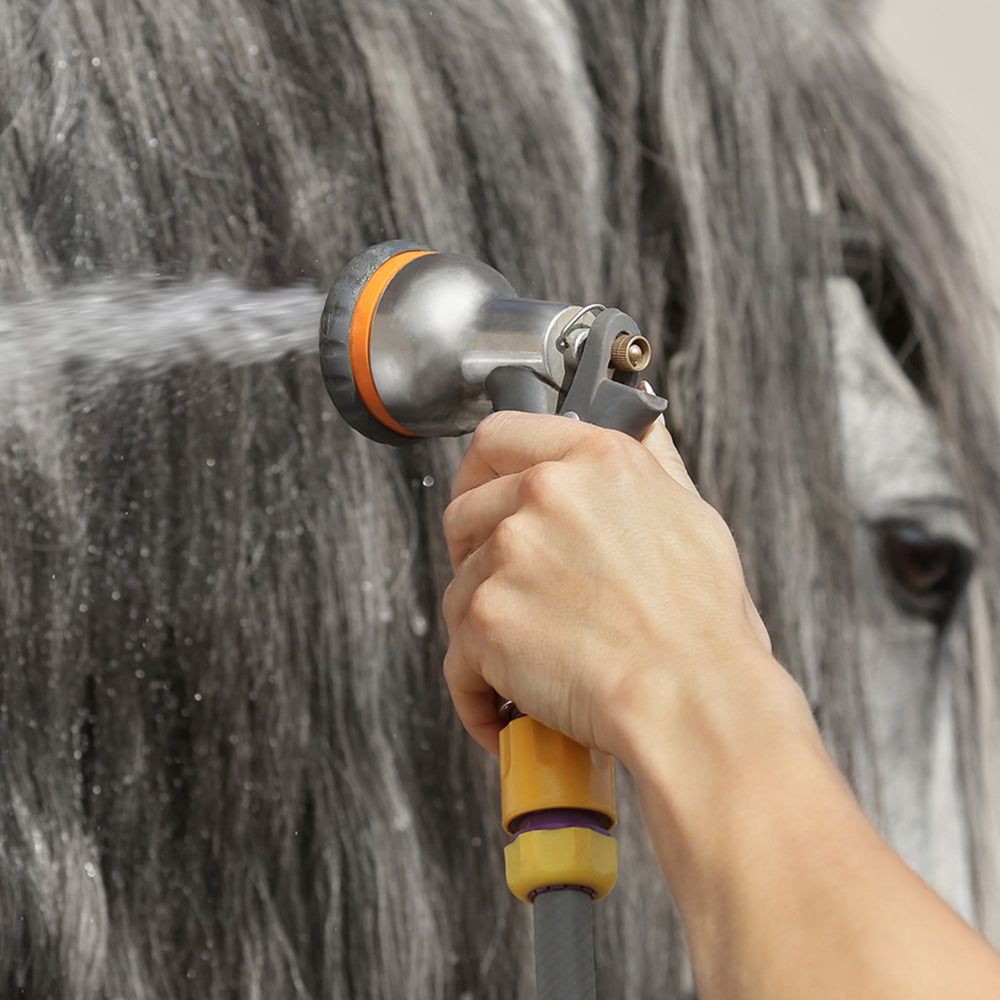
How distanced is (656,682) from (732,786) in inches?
1.7

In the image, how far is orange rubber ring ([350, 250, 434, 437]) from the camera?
58 cm

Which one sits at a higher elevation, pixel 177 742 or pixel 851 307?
pixel 851 307

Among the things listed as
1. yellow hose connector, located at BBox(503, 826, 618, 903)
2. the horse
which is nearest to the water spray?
yellow hose connector, located at BBox(503, 826, 618, 903)

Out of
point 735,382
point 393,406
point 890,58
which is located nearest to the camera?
point 393,406

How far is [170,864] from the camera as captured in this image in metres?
0.68

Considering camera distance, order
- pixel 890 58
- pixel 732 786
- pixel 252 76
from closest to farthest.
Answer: pixel 732 786, pixel 252 76, pixel 890 58

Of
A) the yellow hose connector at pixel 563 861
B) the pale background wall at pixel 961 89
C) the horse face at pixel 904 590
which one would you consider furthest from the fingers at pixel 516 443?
the pale background wall at pixel 961 89

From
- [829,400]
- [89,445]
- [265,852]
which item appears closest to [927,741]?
[829,400]

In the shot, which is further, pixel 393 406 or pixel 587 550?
pixel 393 406

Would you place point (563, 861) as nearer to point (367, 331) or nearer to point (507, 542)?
point (507, 542)

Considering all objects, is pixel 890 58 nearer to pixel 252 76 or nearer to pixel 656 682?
pixel 252 76

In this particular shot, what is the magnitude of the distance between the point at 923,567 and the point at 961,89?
1.13 ft

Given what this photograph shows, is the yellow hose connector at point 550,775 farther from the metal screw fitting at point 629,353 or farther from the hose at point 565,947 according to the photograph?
the metal screw fitting at point 629,353

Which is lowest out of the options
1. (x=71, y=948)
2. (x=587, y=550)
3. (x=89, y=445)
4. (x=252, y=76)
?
(x=71, y=948)
